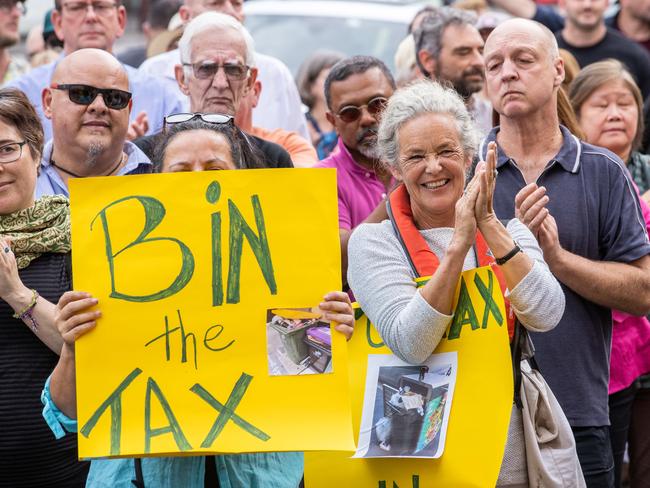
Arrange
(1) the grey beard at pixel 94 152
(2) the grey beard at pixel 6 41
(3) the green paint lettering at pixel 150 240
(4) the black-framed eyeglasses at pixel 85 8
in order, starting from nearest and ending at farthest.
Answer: (3) the green paint lettering at pixel 150 240, (1) the grey beard at pixel 94 152, (4) the black-framed eyeglasses at pixel 85 8, (2) the grey beard at pixel 6 41

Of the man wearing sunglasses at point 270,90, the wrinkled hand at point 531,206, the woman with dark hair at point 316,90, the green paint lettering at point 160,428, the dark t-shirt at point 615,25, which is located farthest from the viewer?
the dark t-shirt at point 615,25

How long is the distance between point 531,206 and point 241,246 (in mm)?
1113

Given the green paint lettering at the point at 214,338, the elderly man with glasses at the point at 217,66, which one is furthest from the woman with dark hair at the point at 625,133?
the green paint lettering at the point at 214,338

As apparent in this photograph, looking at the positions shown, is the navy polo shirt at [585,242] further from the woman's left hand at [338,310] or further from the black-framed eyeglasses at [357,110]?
the woman's left hand at [338,310]

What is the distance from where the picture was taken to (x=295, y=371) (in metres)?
3.49

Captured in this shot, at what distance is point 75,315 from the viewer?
137 inches

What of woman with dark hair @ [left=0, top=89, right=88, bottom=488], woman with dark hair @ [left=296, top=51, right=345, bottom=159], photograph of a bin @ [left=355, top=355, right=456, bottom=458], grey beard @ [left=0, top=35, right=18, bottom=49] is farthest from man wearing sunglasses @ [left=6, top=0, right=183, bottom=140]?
photograph of a bin @ [left=355, top=355, right=456, bottom=458]

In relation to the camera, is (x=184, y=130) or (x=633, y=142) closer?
(x=184, y=130)

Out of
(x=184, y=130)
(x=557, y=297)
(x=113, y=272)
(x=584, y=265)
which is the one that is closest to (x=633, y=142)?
(x=584, y=265)

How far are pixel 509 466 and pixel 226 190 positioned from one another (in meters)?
1.25

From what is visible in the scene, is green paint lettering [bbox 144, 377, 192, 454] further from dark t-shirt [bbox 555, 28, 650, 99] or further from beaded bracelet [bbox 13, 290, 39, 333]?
dark t-shirt [bbox 555, 28, 650, 99]

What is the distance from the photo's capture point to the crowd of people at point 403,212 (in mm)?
3809

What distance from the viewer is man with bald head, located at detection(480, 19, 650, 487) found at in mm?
4508

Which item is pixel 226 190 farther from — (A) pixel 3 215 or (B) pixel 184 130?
(A) pixel 3 215
